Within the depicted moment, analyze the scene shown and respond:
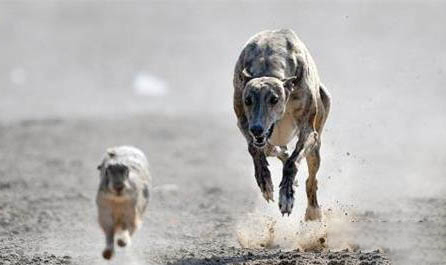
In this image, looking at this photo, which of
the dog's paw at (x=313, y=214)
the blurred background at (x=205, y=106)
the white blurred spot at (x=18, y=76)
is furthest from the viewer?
the white blurred spot at (x=18, y=76)

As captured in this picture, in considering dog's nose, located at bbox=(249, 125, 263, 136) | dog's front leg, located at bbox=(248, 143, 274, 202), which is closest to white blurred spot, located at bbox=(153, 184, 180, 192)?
dog's front leg, located at bbox=(248, 143, 274, 202)

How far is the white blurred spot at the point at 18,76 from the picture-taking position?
2792 cm

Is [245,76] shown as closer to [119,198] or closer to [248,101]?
[248,101]

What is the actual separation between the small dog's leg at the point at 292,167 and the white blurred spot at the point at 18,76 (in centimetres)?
1816

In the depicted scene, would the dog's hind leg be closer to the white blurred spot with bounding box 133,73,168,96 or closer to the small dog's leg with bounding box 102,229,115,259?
the small dog's leg with bounding box 102,229,115,259

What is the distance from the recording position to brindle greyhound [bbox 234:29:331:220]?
9586mm

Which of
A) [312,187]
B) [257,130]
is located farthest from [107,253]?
[312,187]

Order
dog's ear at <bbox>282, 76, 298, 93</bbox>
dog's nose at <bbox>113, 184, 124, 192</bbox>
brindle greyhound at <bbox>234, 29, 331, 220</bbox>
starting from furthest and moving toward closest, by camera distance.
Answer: dog's ear at <bbox>282, 76, 298, 93</bbox> → brindle greyhound at <bbox>234, 29, 331, 220</bbox> → dog's nose at <bbox>113, 184, 124, 192</bbox>

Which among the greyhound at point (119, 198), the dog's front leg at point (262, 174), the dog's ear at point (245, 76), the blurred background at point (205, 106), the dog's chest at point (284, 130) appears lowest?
the greyhound at point (119, 198)

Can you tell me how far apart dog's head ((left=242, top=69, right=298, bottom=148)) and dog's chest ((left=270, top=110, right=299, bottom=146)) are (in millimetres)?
443

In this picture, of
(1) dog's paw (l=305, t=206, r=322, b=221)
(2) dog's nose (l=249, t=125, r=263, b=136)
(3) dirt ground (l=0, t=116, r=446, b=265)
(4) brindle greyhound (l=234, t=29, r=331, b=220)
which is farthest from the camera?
(1) dog's paw (l=305, t=206, r=322, b=221)

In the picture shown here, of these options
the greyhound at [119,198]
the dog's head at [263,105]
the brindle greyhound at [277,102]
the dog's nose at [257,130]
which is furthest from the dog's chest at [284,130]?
the greyhound at [119,198]

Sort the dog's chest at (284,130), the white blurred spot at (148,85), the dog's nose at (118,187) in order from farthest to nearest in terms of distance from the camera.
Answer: the white blurred spot at (148,85) < the dog's chest at (284,130) < the dog's nose at (118,187)

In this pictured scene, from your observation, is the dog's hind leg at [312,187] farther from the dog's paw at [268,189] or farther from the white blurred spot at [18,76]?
the white blurred spot at [18,76]
